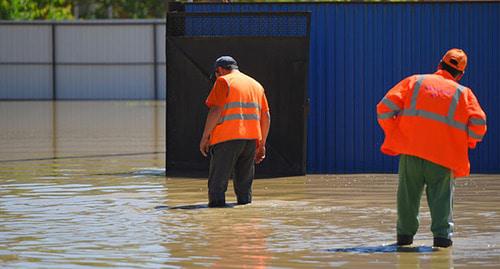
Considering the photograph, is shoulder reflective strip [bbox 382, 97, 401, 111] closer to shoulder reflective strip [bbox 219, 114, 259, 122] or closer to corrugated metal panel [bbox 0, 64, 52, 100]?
shoulder reflective strip [bbox 219, 114, 259, 122]

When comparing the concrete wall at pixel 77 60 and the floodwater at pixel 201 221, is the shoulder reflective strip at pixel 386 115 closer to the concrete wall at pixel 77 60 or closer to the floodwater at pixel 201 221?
the floodwater at pixel 201 221

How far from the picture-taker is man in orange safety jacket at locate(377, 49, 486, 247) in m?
10.1

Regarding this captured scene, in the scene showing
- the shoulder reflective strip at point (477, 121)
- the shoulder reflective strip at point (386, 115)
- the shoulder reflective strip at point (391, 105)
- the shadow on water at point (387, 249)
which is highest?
the shoulder reflective strip at point (391, 105)

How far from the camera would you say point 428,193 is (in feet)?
33.6

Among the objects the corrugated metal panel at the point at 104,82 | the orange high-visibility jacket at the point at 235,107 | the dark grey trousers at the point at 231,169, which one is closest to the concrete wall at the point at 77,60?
the corrugated metal panel at the point at 104,82

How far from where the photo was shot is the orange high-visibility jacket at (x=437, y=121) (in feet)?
33.2

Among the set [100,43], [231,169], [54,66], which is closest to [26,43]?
[54,66]

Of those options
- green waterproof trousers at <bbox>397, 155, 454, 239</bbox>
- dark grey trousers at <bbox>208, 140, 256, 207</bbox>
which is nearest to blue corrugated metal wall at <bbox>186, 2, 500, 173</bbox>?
dark grey trousers at <bbox>208, 140, 256, 207</bbox>

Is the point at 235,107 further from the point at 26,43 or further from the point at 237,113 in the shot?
the point at 26,43

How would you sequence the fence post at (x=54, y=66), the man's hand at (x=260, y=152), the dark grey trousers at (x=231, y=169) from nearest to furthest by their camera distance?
the dark grey trousers at (x=231, y=169) → the man's hand at (x=260, y=152) → the fence post at (x=54, y=66)

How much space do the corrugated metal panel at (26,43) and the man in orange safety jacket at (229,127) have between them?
111 ft

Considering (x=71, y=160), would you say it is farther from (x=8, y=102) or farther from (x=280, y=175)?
(x=8, y=102)

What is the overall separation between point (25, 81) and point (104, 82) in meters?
2.63

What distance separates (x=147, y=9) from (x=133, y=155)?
43410 millimetres
